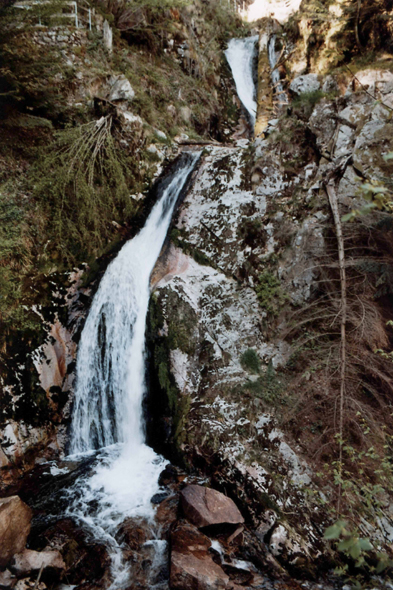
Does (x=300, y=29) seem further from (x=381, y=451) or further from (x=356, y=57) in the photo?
(x=381, y=451)

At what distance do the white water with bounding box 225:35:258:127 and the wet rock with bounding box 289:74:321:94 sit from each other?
725 cm

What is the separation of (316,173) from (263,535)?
624 cm

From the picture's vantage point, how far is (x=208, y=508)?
13.8 ft

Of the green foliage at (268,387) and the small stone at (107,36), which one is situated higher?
the small stone at (107,36)

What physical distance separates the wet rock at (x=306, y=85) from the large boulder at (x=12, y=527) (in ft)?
31.7

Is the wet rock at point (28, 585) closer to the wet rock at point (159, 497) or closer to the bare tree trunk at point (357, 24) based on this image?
the wet rock at point (159, 497)

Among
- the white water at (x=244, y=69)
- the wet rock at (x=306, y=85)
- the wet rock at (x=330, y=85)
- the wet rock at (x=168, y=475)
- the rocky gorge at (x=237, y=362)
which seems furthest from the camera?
the white water at (x=244, y=69)

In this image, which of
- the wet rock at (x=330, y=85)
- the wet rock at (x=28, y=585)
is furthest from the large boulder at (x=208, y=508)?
the wet rock at (x=330, y=85)

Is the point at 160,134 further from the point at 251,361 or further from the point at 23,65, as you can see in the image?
the point at 251,361

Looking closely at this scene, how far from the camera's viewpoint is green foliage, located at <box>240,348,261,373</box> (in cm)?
561

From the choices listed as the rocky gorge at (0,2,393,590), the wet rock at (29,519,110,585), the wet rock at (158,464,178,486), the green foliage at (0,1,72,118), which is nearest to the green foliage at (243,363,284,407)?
the rocky gorge at (0,2,393,590)

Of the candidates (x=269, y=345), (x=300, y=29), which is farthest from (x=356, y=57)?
(x=269, y=345)

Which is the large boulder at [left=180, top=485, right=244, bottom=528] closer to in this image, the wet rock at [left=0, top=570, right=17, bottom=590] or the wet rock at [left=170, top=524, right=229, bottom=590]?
the wet rock at [left=170, top=524, right=229, bottom=590]

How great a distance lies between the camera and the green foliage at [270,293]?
19.6ft
